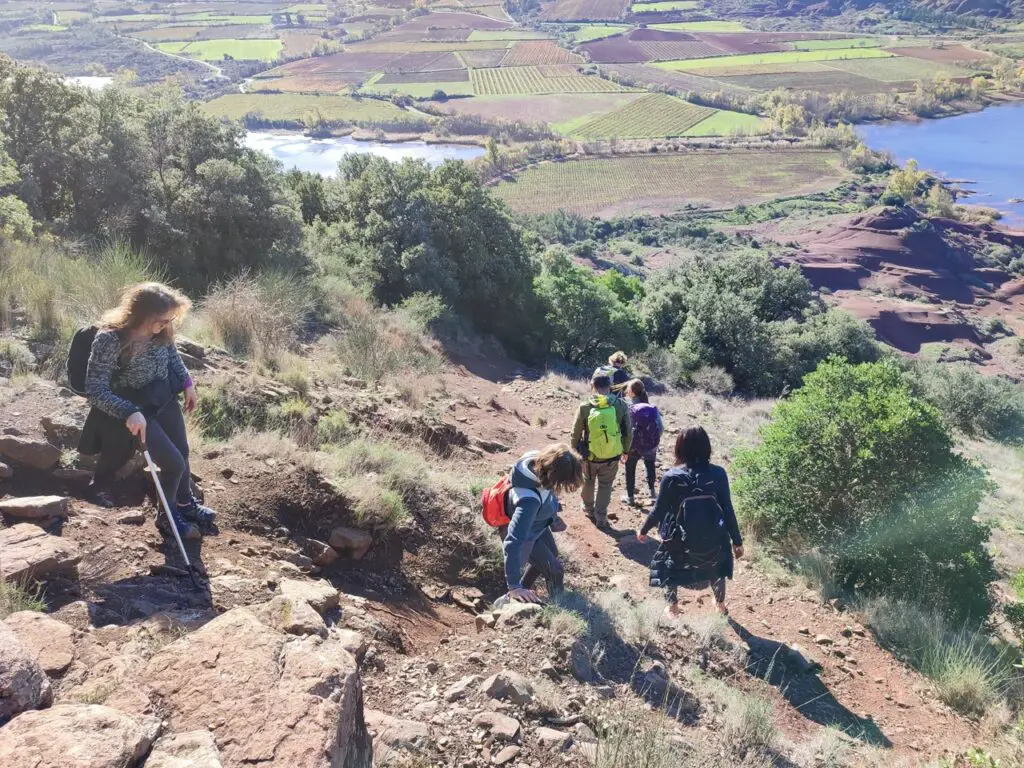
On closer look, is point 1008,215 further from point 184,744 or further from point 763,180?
point 184,744

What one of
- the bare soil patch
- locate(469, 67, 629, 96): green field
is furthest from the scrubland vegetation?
the bare soil patch

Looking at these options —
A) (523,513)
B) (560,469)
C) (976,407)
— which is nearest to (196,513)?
(523,513)

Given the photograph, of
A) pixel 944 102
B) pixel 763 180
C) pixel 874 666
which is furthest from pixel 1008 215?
pixel 874 666

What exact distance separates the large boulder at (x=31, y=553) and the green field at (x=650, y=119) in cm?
9281

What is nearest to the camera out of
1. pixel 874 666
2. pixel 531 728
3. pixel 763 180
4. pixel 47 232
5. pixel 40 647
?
pixel 40 647

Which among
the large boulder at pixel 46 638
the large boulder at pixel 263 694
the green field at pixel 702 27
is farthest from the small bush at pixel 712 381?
the green field at pixel 702 27

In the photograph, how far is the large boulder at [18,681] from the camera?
2.42 m

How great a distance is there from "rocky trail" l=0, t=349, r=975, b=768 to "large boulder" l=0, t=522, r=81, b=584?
0.5 inches

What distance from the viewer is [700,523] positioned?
15.9 feet

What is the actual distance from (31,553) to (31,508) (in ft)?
1.79

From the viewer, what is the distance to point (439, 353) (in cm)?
1364

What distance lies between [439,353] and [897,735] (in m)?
10.3

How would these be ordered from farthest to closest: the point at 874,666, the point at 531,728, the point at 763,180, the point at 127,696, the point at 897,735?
the point at 763,180
the point at 874,666
the point at 897,735
the point at 531,728
the point at 127,696

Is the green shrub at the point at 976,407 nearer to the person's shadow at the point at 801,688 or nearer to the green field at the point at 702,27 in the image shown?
the person's shadow at the point at 801,688
